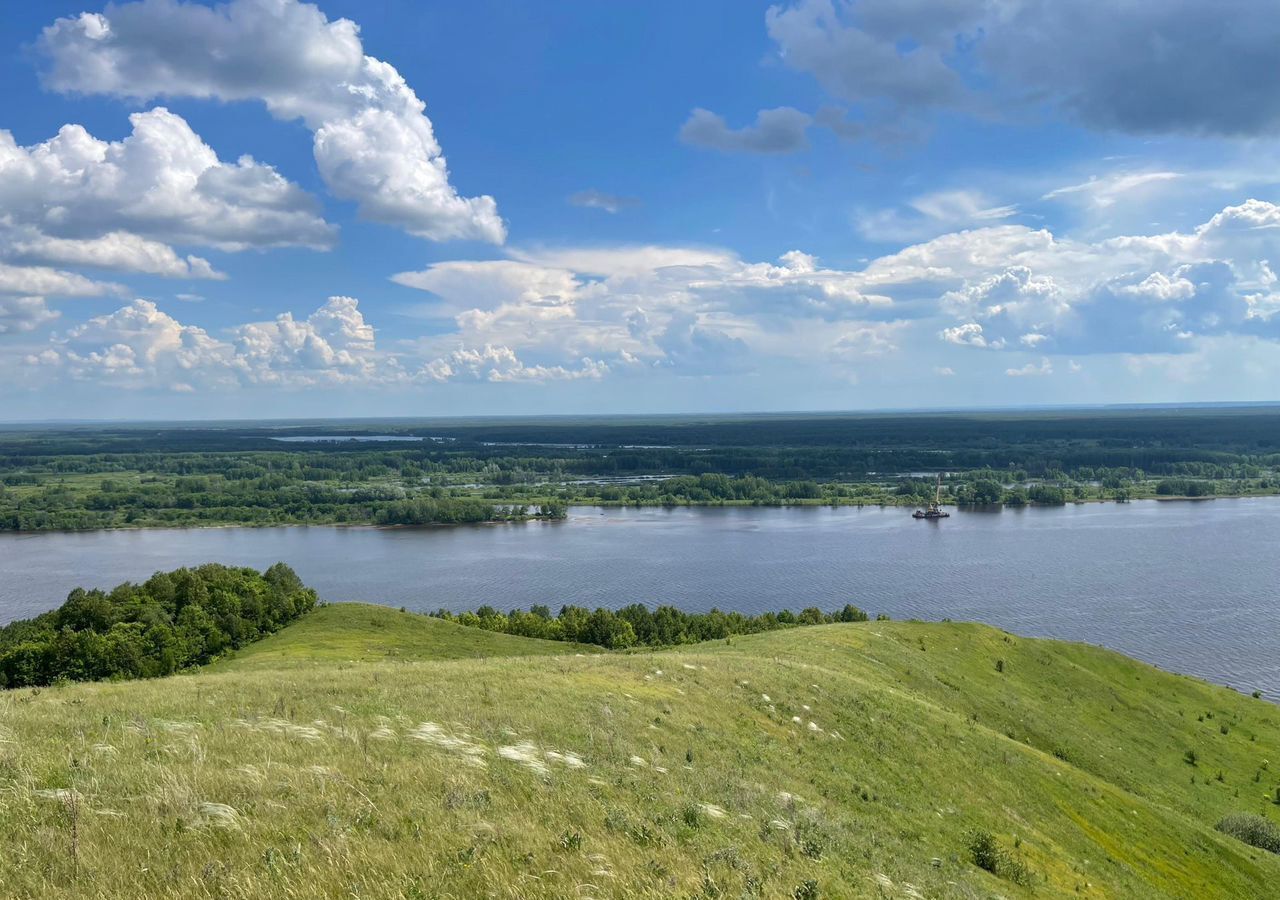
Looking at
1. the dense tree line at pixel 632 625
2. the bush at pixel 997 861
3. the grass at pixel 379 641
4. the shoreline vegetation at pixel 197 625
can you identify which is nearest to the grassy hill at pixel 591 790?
the bush at pixel 997 861

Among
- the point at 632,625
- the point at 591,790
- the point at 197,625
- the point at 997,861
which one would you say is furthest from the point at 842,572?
the point at 591,790

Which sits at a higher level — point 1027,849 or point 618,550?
point 1027,849

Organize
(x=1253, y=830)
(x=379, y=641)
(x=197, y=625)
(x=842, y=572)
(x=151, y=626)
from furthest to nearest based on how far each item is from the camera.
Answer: (x=842, y=572)
(x=197, y=625)
(x=379, y=641)
(x=151, y=626)
(x=1253, y=830)

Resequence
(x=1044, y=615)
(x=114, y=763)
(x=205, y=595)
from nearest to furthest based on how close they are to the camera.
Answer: (x=114, y=763) → (x=205, y=595) → (x=1044, y=615)

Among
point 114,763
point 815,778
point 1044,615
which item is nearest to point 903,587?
point 1044,615

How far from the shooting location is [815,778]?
80.6 ft

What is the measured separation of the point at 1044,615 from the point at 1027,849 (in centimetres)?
9479

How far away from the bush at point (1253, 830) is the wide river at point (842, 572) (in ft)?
164

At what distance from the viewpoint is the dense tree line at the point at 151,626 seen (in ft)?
199

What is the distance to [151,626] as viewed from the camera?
6812 centimetres

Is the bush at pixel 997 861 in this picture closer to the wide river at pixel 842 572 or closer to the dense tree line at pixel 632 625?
the dense tree line at pixel 632 625

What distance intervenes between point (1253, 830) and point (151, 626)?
81159 mm

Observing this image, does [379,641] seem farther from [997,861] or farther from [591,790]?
[591,790]

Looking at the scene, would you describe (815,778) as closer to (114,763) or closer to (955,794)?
(955,794)
